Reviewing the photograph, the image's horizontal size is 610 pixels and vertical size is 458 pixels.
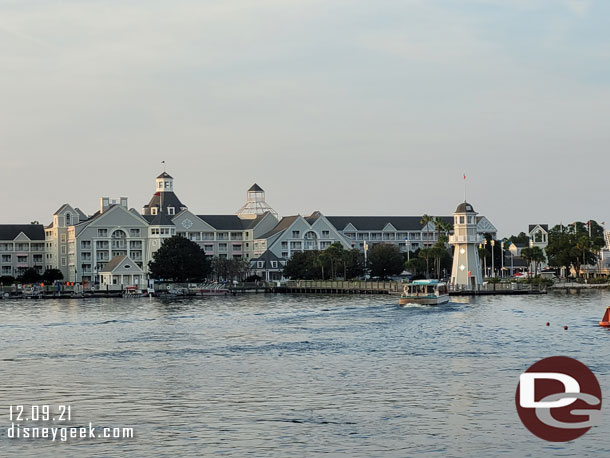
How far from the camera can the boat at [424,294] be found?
116188 mm

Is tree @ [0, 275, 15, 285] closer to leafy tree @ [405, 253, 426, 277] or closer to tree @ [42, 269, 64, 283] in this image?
tree @ [42, 269, 64, 283]

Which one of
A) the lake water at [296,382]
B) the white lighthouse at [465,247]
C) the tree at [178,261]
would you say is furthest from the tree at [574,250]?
the lake water at [296,382]

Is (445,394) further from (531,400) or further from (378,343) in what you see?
(378,343)

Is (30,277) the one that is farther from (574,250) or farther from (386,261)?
(574,250)

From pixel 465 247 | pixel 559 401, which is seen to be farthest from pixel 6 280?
pixel 559 401

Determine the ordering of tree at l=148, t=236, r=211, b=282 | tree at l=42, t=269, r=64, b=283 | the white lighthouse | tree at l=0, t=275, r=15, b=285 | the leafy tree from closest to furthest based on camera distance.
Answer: the white lighthouse < tree at l=148, t=236, r=211, b=282 < the leafy tree < tree at l=42, t=269, r=64, b=283 < tree at l=0, t=275, r=15, b=285

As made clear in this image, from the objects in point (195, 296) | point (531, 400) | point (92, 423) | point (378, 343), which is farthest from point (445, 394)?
point (195, 296)

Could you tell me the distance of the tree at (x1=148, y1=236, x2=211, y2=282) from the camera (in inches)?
6944

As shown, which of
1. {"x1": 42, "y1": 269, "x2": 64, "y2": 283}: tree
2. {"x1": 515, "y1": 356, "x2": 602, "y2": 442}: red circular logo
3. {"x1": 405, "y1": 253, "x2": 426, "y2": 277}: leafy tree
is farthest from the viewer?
{"x1": 42, "y1": 269, "x2": 64, "y2": 283}: tree

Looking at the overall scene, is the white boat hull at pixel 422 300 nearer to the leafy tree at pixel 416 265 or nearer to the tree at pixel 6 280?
the leafy tree at pixel 416 265

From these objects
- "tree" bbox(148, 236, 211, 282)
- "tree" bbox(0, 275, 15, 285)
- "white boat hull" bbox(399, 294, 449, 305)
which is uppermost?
"tree" bbox(148, 236, 211, 282)

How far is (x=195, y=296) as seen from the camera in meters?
167

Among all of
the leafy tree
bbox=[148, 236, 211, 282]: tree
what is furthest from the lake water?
the leafy tree

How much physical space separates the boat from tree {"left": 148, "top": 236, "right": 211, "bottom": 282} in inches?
2545
